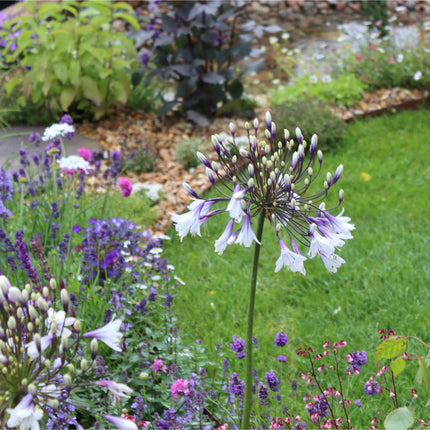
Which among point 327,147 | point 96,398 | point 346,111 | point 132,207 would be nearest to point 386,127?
point 346,111

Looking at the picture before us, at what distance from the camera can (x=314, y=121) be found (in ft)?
18.0

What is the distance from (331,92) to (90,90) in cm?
269

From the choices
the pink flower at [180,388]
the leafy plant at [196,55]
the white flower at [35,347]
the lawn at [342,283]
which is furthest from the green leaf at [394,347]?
the leafy plant at [196,55]

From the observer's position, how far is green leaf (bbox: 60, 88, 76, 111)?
5.39m

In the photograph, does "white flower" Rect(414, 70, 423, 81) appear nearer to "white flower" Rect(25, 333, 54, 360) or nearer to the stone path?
the stone path

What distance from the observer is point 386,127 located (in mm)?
5930

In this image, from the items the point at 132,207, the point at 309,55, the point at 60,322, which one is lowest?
the point at 309,55

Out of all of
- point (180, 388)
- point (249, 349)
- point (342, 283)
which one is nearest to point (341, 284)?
point (342, 283)

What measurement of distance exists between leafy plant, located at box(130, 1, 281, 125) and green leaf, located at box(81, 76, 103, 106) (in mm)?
610

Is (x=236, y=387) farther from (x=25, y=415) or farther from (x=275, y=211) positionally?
(x=25, y=415)

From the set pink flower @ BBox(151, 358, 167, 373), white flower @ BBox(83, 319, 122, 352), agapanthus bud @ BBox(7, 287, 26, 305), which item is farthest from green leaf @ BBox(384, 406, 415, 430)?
pink flower @ BBox(151, 358, 167, 373)

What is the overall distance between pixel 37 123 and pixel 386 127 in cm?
374

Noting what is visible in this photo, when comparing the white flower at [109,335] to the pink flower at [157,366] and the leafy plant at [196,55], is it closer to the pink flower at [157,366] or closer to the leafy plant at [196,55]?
the pink flower at [157,366]

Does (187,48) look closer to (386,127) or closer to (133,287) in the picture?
(386,127)
